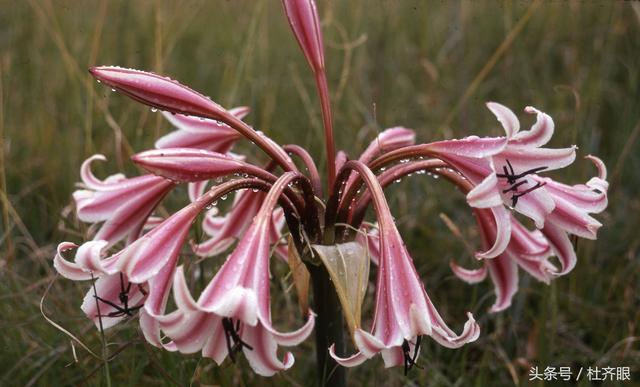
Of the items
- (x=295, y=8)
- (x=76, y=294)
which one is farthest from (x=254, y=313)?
(x=76, y=294)

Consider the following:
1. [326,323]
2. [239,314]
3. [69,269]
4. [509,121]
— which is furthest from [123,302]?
[509,121]

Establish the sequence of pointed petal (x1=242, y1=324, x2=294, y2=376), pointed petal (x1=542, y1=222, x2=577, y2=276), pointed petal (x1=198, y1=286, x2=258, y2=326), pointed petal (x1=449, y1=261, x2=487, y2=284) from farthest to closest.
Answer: pointed petal (x1=449, y1=261, x2=487, y2=284) < pointed petal (x1=542, y1=222, x2=577, y2=276) < pointed petal (x1=242, y1=324, x2=294, y2=376) < pointed petal (x1=198, y1=286, x2=258, y2=326)

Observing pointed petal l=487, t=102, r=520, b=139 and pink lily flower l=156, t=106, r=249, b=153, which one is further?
pink lily flower l=156, t=106, r=249, b=153

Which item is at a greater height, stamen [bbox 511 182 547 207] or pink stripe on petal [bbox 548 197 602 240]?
stamen [bbox 511 182 547 207]

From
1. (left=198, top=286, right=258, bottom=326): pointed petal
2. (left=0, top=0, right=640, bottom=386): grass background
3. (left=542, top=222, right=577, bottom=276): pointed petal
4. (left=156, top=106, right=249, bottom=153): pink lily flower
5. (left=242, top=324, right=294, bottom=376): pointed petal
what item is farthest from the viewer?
(left=0, top=0, right=640, bottom=386): grass background

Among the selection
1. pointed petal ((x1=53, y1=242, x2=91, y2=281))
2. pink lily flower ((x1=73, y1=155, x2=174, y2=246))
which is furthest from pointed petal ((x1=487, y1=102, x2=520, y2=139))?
pointed petal ((x1=53, y1=242, x2=91, y2=281))

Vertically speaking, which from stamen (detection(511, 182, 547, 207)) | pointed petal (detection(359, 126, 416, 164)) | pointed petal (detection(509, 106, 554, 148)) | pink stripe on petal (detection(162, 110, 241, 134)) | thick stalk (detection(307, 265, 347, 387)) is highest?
pointed petal (detection(509, 106, 554, 148))

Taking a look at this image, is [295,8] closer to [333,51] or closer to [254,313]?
[254,313]

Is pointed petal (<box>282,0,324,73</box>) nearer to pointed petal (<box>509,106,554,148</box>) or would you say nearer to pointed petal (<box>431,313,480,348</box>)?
pointed petal (<box>509,106,554,148</box>)
